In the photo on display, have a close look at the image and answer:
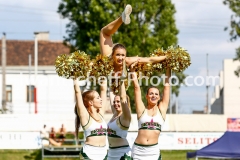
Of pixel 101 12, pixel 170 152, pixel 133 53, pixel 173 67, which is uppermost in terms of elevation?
pixel 101 12

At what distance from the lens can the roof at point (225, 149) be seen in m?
16.4

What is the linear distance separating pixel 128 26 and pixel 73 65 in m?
23.6

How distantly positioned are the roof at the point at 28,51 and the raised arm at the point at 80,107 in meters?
38.4

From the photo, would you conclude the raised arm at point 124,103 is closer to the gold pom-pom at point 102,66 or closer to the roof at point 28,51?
the gold pom-pom at point 102,66

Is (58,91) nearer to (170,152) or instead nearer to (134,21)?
(134,21)

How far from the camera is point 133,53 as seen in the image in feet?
103

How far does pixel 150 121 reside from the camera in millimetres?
9016

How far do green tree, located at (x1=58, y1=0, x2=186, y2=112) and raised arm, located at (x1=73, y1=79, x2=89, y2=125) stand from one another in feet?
73.3

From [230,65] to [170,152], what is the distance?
3101 centimetres

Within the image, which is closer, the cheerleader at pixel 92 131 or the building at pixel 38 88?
the cheerleader at pixel 92 131

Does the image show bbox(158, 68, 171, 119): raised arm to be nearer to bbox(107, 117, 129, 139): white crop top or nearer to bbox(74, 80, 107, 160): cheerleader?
bbox(107, 117, 129, 139): white crop top

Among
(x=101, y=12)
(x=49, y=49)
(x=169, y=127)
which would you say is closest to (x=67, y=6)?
(x=101, y=12)

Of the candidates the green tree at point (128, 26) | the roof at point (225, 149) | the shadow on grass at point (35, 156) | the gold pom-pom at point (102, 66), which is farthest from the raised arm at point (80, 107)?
the green tree at point (128, 26)

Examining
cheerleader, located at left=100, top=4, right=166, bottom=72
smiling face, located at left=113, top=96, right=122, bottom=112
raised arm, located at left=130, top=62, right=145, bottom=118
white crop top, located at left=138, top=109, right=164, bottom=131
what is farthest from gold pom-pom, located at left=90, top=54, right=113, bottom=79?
smiling face, located at left=113, top=96, right=122, bottom=112
